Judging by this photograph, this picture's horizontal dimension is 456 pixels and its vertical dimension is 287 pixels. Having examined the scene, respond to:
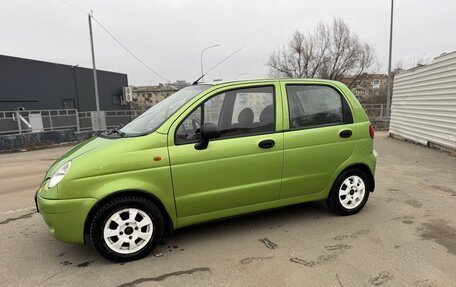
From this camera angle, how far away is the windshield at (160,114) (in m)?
3.66

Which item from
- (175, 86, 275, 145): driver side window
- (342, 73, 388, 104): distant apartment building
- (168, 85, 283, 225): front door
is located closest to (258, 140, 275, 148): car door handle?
(168, 85, 283, 225): front door

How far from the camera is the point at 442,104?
31.8 feet

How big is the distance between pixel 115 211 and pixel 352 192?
304 cm

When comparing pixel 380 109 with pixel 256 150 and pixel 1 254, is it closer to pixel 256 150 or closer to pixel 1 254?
pixel 256 150

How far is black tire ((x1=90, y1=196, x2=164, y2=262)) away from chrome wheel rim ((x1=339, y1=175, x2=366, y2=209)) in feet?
7.99

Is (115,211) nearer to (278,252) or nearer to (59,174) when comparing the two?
(59,174)

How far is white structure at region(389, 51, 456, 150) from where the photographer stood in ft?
30.4

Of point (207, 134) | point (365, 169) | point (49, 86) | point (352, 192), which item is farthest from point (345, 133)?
point (49, 86)

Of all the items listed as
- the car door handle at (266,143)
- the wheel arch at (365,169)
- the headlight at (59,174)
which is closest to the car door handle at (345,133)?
the wheel arch at (365,169)

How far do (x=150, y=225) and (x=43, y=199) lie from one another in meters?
1.05

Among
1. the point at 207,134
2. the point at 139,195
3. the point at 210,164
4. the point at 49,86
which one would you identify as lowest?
the point at 139,195

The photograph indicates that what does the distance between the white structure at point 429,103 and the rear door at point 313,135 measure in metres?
6.53

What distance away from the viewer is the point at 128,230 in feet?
11.1

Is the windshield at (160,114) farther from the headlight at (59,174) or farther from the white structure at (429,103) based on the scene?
the white structure at (429,103)
